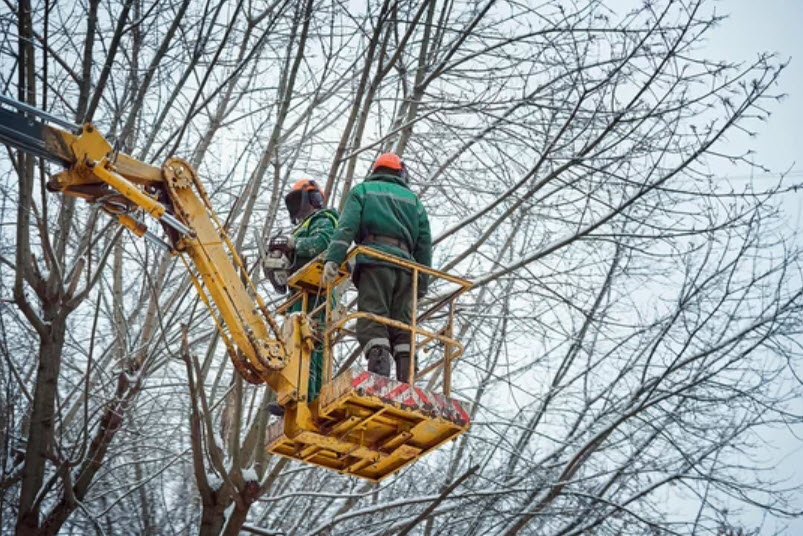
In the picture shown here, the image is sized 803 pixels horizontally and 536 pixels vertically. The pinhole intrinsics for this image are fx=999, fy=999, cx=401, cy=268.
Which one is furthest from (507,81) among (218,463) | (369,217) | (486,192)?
(218,463)

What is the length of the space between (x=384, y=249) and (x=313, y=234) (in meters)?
0.80

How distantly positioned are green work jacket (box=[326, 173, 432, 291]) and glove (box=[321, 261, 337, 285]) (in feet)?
0.13

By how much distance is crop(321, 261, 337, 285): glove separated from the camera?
6.45 metres

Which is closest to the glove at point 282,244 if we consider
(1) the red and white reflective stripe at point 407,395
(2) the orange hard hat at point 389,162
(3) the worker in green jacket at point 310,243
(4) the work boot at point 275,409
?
(3) the worker in green jacket at point 310,243

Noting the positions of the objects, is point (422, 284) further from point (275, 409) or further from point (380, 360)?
point (275, 409)

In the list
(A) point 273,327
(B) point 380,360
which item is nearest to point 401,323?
(B) point 380,360

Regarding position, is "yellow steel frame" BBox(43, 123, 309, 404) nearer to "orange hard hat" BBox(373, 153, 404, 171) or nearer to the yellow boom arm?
the yellow boom arm

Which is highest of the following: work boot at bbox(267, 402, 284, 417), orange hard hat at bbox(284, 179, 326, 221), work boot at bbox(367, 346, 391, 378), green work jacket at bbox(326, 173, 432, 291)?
orange hard hat at bbox(284, 179, 326, 221)

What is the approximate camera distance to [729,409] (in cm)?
1016

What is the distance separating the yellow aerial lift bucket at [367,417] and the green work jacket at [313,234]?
26cm

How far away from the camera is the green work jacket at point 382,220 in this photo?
21.6 ft

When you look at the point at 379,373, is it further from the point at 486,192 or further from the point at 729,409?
the point at 729,409

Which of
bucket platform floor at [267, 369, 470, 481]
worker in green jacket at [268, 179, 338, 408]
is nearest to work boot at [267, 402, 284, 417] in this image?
worker in green jacket at [268, 179, 338, 408]

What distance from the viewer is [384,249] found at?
6.74 metres
